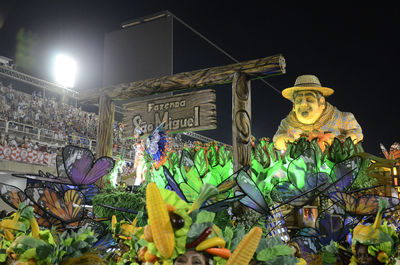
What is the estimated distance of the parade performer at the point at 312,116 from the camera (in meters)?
7.49

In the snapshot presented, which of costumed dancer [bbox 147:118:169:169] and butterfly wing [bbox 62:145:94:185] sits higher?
costumed dancer [bbox 147:118:169:169]

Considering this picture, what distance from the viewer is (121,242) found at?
2484mm

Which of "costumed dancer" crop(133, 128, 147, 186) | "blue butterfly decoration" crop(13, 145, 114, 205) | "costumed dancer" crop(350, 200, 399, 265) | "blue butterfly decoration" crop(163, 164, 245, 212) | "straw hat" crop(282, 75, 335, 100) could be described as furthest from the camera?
"straw hat" crop(282, 75, 335, 100)

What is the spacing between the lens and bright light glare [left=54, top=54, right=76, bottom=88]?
16.9m

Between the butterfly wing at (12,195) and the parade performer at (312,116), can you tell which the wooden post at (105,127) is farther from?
the parade performer at (312,116)

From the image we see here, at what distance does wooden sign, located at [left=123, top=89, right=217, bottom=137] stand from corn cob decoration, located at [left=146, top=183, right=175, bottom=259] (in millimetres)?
2537

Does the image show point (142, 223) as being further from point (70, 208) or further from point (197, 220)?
point (70, 208)

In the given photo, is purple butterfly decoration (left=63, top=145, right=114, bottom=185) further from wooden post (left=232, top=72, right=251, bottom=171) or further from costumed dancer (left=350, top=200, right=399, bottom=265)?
costumed dancer (left=350, top=200, right=399, bottom=265)

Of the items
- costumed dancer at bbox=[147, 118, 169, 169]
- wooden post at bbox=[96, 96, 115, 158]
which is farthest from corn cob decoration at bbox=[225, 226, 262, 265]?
wooden post at bbox=[96, 96, 115, 158]

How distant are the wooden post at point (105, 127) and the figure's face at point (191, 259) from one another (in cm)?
351

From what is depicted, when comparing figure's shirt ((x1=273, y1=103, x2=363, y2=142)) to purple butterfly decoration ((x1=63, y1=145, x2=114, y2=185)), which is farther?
figure's shirt ((x1=273, y1=103, x2=363, y2=142))

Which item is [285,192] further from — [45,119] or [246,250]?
[45,119]

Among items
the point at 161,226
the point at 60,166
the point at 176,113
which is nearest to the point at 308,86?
the point at 176,113

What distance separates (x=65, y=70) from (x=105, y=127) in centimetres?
1358
